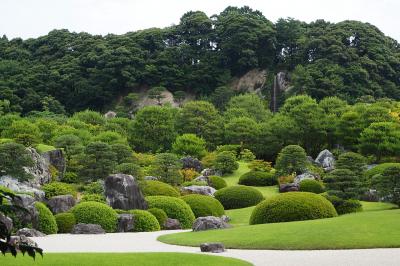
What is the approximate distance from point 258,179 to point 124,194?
1558cm

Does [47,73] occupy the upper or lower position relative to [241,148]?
upper

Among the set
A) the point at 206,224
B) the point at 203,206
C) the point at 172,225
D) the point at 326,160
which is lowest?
the point at 172,225

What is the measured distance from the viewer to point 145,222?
2203cm

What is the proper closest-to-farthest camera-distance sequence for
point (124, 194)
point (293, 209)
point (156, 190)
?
point (293, 209), point (124, 194), point (156, 190)

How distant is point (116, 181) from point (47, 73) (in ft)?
186

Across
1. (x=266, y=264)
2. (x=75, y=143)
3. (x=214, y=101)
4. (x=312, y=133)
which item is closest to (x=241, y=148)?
(x=312, y=133)

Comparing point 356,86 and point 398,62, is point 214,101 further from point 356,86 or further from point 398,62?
point 398,62

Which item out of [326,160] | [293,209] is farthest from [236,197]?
[326,160]

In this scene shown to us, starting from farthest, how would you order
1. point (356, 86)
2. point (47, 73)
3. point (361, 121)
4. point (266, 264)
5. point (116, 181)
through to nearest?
point (47, 73) → point (356, 86) → point (361, 121) → point (116, 181) → point (266, 264)

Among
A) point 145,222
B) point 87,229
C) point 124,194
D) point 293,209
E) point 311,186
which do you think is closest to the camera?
point 293,209

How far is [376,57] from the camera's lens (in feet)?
235

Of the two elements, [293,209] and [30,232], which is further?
[293,209]

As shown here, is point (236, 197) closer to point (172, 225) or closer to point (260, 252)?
point (172, 225)

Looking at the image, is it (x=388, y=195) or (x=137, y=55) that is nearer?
(x=388, y=195)
